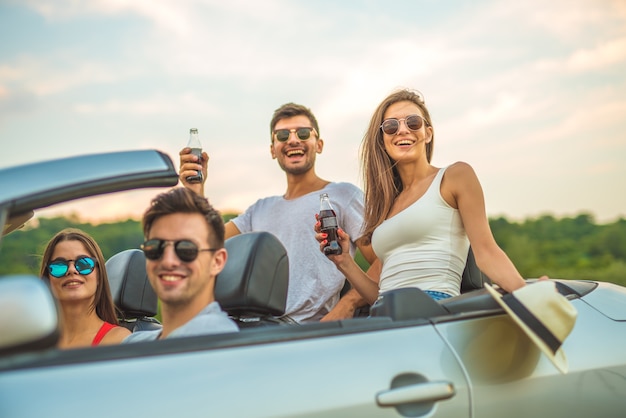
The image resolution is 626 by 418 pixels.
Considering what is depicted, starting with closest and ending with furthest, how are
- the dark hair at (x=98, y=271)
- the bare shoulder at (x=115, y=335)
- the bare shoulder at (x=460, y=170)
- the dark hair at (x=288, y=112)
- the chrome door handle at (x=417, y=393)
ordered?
the chrome door handle at (x=417, y=393)
the bare shoulder at (x=460, y=170)
the bare shoulder at (x=115, y=335)
the dark hair at (x=98, y=271)
the dark hair at (x=288, y=112)

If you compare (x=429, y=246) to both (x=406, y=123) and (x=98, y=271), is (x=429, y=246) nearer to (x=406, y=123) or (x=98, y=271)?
(x=406, y=123)

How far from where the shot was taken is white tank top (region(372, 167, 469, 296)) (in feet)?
10.7

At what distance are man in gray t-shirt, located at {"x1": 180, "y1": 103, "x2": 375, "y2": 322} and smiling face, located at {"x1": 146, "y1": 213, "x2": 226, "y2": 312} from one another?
1448 millimetres

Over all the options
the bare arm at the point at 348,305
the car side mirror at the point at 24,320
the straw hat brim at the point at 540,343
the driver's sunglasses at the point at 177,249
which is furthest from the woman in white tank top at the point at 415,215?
the car side mirror at the point at 24,320

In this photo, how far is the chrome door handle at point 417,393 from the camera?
6.91ft

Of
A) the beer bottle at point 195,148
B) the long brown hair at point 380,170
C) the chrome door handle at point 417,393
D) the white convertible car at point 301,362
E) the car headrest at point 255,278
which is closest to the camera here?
the white convertible car at point 301,362

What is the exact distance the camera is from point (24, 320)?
1600 mm

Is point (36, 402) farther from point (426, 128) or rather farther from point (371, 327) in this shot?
point (426, 128)

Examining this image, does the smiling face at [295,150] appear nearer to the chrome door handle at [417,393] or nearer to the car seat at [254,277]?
the car seat at [254,277]

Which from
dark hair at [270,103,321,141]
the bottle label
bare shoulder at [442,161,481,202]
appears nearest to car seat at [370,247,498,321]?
bare shoulder at [442,161,481,202]

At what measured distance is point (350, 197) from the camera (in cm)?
440

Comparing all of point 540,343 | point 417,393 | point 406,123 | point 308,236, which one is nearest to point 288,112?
point 308,236

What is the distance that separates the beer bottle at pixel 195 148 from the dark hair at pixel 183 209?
1.45 m

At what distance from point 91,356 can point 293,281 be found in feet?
7.46
